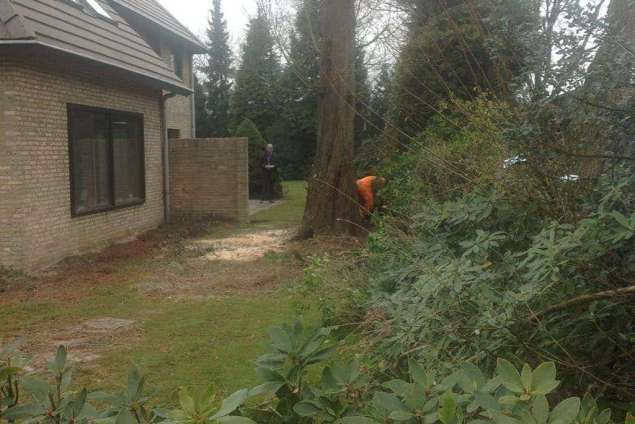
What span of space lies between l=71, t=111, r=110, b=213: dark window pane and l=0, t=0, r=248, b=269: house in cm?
2

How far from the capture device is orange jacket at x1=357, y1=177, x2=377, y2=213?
12.0 m

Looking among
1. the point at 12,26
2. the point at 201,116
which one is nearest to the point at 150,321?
the point at 12,26

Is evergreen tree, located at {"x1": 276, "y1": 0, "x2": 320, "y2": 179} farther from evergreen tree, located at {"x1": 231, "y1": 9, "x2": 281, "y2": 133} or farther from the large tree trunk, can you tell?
the large tree trunk

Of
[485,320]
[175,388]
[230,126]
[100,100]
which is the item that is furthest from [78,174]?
[230,126]

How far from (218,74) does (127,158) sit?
119 ft

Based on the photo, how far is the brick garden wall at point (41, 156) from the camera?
880 centimetres

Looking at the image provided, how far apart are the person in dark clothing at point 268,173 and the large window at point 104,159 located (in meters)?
8.80

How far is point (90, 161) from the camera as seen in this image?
36.8ft

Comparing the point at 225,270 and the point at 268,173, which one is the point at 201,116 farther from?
the point at 225,270

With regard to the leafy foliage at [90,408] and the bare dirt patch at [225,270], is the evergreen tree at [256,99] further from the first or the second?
the leafy foliage at [90,408]

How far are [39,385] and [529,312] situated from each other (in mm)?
1898

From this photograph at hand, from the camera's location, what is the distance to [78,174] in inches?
421

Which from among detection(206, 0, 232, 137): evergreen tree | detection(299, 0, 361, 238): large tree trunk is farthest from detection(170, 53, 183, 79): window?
detection(206, 0, 232, 137): evergreen tree

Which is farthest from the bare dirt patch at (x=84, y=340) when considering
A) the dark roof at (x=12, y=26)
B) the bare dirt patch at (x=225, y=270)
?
the dark roof at (x=12, y=26)
